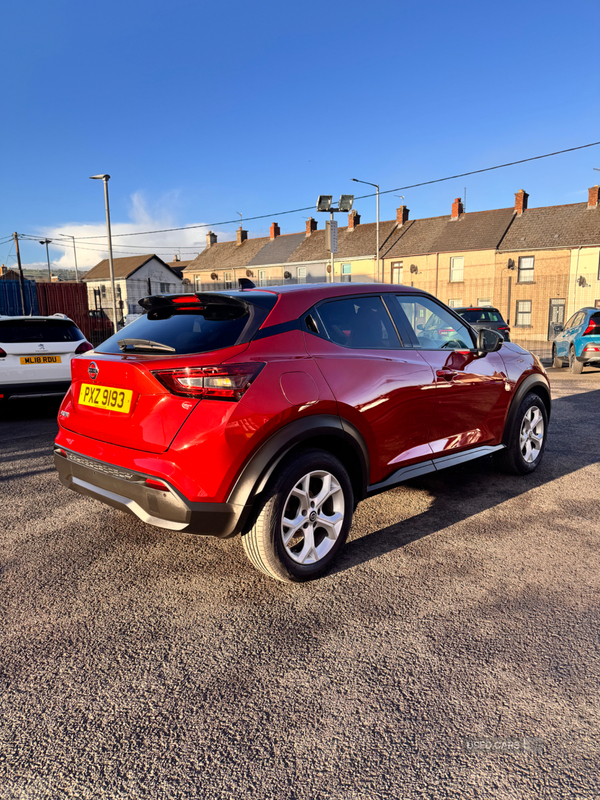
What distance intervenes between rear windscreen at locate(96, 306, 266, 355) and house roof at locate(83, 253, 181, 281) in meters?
57.2

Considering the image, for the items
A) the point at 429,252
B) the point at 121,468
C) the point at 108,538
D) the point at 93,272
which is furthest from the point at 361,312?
the point at 93,272

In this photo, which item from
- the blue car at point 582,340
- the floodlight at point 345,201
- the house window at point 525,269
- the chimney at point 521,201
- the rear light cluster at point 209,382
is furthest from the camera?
the chimney at point 521,201

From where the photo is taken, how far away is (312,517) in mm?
3312

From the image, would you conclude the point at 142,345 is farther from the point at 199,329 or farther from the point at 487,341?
the point at 487,341

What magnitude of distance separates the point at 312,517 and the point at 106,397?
1394 millimetres

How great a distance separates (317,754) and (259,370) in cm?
175

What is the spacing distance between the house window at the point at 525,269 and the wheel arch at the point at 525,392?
33980 mm

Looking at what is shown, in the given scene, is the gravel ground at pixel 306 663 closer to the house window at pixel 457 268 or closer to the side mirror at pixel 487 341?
the side mirror at pixel 487 341

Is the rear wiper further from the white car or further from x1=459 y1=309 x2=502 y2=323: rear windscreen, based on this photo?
x1=459 y1=309 x2=502 y2=323: rear windscreen

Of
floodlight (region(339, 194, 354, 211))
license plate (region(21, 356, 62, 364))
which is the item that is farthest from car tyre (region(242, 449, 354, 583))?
floodlight (region(339, 194, 354, 211))

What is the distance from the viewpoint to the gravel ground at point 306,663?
1961mm

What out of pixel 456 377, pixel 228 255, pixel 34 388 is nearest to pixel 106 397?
pixel 456 377

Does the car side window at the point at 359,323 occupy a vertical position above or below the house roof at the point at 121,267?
below

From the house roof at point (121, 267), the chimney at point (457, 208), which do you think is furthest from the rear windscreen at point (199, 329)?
the house roof at point (121, 267)
